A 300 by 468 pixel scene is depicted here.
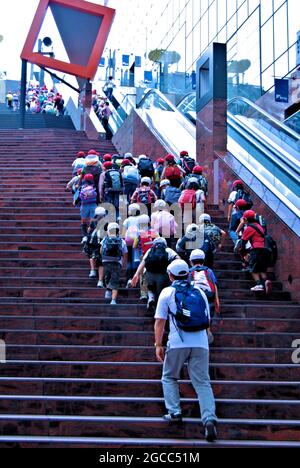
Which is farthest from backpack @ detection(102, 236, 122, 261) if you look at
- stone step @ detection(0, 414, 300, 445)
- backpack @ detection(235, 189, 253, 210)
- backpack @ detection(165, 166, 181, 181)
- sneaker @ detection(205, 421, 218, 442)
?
sneaker @ detection(205, 421, 218, 442)

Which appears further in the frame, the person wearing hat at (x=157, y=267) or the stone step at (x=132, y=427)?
the person wearing hat at (x=157, y=267)

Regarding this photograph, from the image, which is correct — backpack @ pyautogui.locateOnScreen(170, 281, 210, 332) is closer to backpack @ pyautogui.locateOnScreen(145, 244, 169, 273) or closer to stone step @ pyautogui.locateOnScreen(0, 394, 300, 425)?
stone step @ pyautogui.locateOnScreen(0, 394, 300, 425)

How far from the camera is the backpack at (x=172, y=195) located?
12.1 m

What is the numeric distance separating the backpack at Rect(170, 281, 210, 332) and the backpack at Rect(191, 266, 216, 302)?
114 centimetres

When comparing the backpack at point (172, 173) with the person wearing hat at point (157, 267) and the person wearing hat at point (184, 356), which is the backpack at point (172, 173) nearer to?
the person wearing hat at point (157, 267)

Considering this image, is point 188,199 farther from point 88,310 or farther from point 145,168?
point 88,310

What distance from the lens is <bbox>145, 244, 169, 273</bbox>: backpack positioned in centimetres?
852

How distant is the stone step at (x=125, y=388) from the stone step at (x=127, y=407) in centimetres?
27

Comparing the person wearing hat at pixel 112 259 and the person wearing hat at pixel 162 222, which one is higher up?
the person wearing hat at pixel 162 222

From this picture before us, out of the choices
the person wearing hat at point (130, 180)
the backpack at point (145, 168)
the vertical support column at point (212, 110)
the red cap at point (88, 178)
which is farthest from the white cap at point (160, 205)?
the vertical support column at point (212, 110)

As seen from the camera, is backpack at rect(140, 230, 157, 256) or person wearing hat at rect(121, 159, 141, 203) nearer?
backpack at rect(140, 230, 157, 256)

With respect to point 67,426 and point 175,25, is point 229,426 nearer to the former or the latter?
point 67,426

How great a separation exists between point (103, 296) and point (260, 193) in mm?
3839

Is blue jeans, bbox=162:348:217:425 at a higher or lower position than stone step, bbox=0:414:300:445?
higher
